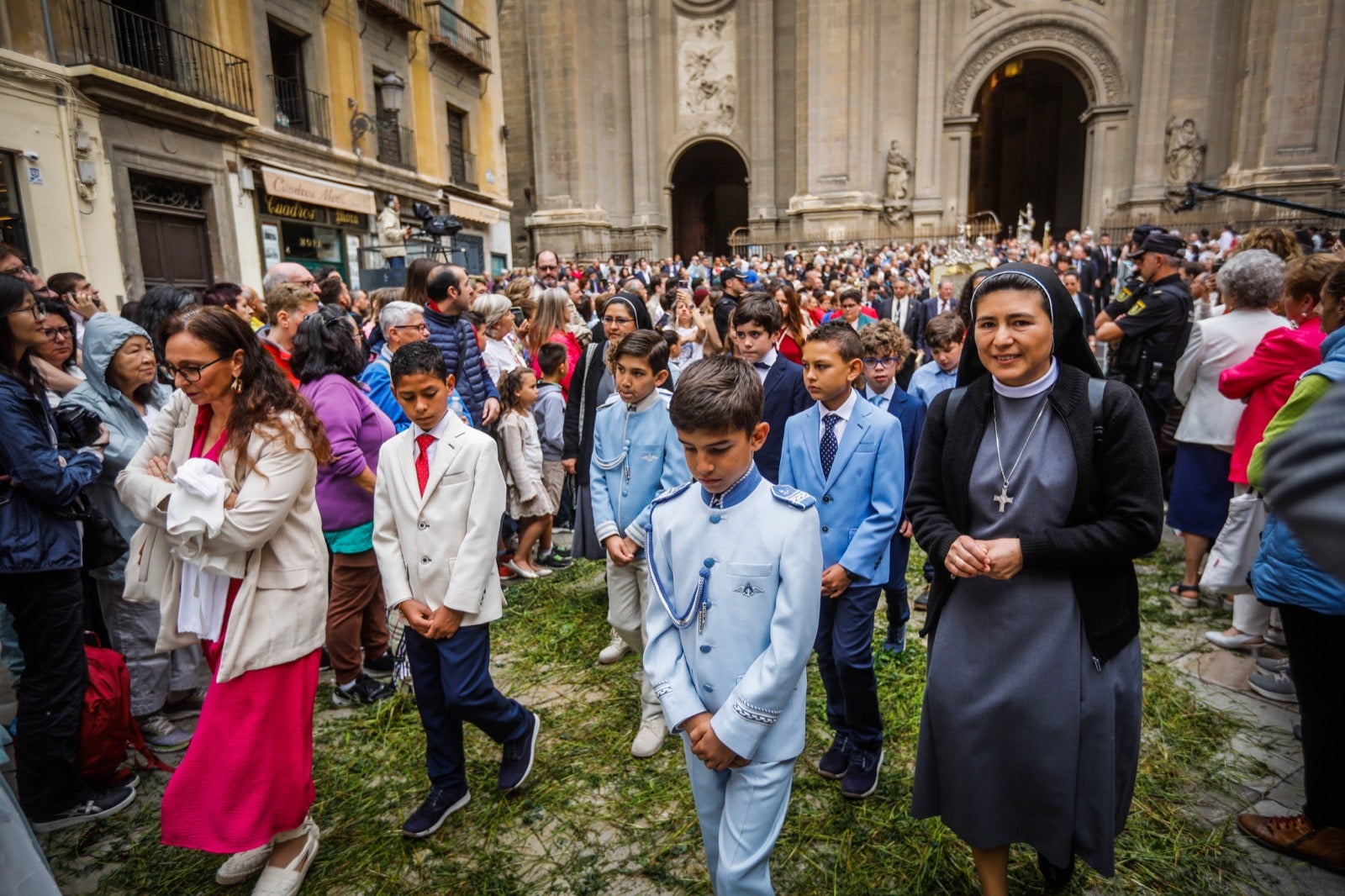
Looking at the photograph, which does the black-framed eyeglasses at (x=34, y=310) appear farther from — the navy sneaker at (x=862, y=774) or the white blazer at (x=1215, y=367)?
the white blazer at (x=1215, y=367)

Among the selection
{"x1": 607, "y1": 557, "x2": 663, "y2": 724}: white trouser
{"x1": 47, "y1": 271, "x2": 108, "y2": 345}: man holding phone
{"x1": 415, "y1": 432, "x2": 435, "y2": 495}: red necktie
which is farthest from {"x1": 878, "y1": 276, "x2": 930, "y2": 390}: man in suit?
{"x1": 47, "y1": 271, "x2": 108, "y2": 345}: man holding phone

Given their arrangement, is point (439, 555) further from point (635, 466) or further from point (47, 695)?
point (47, 695)

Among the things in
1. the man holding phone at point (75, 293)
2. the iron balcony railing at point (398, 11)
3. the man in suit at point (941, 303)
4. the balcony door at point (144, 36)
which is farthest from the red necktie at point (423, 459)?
the iron balcony railing at point (398, 11)

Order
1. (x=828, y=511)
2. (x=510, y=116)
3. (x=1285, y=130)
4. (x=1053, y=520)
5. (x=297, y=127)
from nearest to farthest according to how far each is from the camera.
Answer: (x=1053, y=520) < (x=828, y=511) < (x=297, y=127) < (x=1285, y=130) < (x=510, y=116)

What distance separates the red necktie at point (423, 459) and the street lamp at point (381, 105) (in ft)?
47.2

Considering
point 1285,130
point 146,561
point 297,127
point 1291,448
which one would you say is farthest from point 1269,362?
point 1285,130

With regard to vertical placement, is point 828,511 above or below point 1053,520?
below

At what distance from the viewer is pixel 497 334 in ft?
21.0

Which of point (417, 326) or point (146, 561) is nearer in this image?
point (146, 561)

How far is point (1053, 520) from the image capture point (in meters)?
2.14

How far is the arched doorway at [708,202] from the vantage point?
35250 mm

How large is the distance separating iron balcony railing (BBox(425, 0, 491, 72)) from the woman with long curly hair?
1945 centimetres

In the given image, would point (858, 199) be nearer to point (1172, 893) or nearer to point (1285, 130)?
point (1285, 130)

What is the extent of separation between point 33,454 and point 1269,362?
580 centimetres
